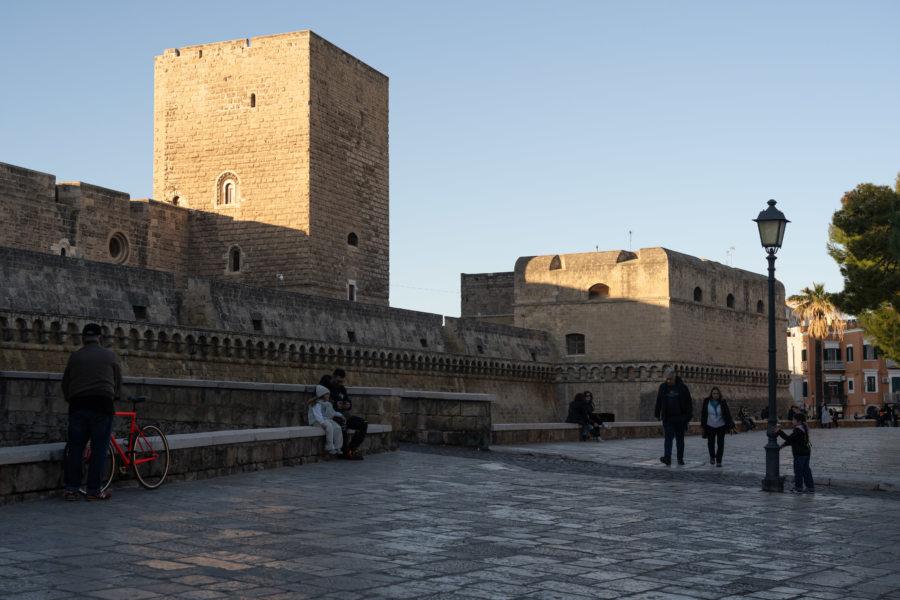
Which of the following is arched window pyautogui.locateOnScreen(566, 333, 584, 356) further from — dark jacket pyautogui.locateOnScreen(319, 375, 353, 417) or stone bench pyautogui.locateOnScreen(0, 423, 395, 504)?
dark jacket pyautogui.locateOnScreen(319, 375, 353, 417)

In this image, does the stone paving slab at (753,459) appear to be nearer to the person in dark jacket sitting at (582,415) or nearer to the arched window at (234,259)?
the person in dark jacket sitting at (582,415)

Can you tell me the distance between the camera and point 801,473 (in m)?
10.4

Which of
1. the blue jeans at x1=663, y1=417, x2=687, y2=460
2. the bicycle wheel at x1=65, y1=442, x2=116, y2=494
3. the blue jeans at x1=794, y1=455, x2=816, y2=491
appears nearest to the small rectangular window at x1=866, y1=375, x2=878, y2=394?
the blue jeans at x1=663, y1=417, x2=687, y2=460

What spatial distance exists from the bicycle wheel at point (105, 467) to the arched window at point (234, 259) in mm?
24323

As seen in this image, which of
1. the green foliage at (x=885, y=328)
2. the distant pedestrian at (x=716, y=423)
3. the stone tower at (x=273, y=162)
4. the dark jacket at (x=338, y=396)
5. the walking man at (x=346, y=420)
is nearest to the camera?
the walking man at (x=346, y=420)

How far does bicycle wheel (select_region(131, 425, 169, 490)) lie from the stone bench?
0.40 feet

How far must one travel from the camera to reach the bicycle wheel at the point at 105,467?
25.9ft

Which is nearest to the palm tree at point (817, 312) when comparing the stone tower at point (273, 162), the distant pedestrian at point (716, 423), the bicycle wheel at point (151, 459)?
the stone tower at point (273, 162)

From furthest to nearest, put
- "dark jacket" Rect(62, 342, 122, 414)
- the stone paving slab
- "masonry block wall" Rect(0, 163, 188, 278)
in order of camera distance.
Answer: "masonry block wall" Rect(0, 163, 188, 278)
the stone paving slab
"dark jacket" Rect(62, 342, 122, 414)

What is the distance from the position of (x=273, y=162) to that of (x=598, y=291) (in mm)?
13162

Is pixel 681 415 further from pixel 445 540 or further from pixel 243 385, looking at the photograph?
pixel 445 540

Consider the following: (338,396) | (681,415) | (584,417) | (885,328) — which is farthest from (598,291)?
(338,396)

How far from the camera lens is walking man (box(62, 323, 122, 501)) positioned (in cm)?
777

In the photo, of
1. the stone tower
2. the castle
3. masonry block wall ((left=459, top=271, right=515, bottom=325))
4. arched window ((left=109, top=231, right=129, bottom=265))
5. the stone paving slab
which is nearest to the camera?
the stone paving slab
